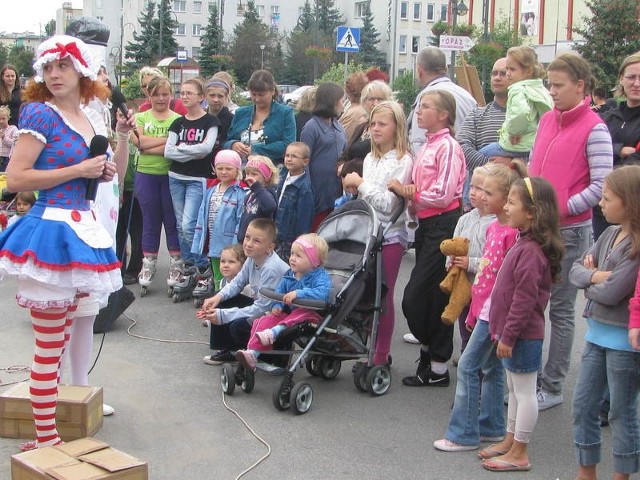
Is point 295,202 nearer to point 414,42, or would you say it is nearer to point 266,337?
point 266,337

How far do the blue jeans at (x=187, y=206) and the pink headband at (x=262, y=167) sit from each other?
1278mm

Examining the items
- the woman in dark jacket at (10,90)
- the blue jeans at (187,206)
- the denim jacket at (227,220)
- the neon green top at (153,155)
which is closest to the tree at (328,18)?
the woman in dark jacket at (10,90)

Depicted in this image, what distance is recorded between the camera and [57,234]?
4168 mm

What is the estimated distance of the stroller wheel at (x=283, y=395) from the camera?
17.3 ft

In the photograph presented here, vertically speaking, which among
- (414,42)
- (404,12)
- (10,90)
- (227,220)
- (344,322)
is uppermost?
(404,12)

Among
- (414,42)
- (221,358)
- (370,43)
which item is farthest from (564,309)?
A: (414,42)

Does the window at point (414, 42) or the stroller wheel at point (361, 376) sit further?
the window at point (414, 42)

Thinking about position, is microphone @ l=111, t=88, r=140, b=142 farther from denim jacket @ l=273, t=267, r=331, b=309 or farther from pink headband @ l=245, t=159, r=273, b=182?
pink headband @ l=245, t=159, r=273, b=182

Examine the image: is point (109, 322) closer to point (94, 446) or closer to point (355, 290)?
point (355, 290)

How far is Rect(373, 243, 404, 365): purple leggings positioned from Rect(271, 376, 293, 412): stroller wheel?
31.1 inches

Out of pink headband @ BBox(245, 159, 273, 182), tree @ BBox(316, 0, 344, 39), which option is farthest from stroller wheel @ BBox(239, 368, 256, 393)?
tree @ BBox(316, 0, 344, 39)

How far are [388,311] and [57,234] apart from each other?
2.46 meters

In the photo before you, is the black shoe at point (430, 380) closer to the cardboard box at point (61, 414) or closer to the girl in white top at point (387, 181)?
the girl in white top at point (387, 181)

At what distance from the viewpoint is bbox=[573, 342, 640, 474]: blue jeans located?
395cm
